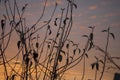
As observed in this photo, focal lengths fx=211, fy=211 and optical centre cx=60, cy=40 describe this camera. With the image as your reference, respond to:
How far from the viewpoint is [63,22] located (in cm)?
492

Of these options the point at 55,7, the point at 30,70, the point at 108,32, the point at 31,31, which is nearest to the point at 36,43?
the point at 31,31

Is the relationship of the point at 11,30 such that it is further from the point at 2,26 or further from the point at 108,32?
the point at 108,32

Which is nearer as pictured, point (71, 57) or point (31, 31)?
point (31, 31)

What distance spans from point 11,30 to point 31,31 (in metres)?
0.51

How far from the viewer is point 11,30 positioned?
4.72 metres

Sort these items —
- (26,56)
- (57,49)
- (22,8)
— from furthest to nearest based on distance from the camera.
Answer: (22,8), (57,49), (26,56)

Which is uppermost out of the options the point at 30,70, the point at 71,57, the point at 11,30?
the point at 11,30

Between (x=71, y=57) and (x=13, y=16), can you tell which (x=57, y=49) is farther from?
(x=13, y=16)

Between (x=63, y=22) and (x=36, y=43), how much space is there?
3.03ft

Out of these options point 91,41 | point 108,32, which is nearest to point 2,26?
point 91,41

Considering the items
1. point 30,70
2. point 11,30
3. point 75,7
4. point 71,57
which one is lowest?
point 30,70

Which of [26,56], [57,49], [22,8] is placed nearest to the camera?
[26,56]

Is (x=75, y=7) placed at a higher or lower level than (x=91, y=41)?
higher

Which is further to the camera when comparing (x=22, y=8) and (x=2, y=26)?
(x=22, y=8)
